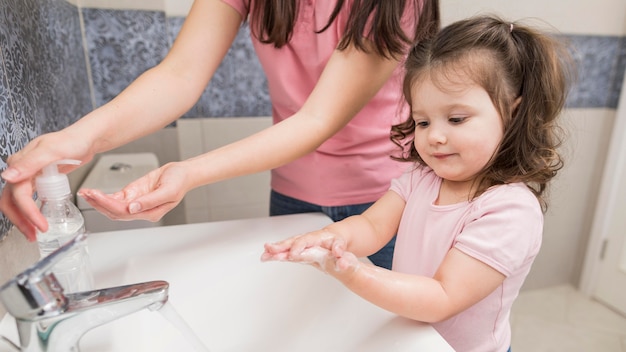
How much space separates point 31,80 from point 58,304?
0.46 meters

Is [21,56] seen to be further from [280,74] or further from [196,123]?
[196,123]

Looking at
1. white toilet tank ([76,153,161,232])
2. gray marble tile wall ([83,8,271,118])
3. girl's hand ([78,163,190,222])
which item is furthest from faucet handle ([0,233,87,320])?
gray marble tile wall ([83,8,271,118])

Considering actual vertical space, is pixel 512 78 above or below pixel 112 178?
above

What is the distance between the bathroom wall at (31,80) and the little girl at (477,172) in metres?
0.33

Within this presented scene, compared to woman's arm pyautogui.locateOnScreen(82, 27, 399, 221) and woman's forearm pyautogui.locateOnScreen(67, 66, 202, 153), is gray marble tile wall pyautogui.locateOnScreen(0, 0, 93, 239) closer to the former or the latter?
woman's forearm pyautogui.locateOnScreen(67, 66, 202, 153)

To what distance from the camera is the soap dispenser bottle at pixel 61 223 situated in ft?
1.38

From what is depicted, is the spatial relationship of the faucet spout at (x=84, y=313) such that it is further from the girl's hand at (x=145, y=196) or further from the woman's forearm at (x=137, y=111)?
the woman's forearm at (x=137, y=111)

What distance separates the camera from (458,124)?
1.77 ft

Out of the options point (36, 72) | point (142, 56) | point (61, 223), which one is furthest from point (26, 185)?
point (142, 56)

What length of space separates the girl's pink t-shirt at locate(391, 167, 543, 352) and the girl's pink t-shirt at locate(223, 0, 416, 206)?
0.15 m

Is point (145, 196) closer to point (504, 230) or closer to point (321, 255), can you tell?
point (321, 255)

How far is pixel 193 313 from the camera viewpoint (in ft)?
2.03

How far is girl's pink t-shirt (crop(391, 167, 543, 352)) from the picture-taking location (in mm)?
512

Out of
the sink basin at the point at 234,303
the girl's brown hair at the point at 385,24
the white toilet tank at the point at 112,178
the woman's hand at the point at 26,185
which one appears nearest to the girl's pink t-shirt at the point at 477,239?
the sink basin at the point at 234,303
